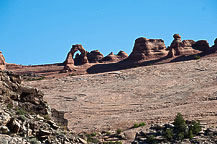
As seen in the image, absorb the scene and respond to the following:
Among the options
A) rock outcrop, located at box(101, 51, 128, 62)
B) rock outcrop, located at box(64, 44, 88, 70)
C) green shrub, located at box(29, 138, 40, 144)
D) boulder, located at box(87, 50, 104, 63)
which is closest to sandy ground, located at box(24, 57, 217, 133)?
green shrub, located at box(29, 138, 40, 144)

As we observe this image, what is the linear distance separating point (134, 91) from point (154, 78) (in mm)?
4890

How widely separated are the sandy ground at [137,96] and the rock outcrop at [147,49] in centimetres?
1768

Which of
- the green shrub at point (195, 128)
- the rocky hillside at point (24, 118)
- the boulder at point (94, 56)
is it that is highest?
the boulder at point (94, 56)

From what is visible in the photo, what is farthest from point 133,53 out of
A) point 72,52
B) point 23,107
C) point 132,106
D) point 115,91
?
point 23,107

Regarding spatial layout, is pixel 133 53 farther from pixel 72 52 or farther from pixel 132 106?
pixel 132 106

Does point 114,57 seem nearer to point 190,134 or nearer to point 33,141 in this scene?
point 190,134

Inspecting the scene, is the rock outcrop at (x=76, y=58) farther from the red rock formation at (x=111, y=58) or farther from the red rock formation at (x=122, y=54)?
the red rock formation at (x=122, y=54)

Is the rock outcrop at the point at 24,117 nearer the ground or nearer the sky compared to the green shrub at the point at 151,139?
nearer the sky

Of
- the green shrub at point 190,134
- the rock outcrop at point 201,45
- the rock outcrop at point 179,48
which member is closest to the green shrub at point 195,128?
the green shrub at point 190,134

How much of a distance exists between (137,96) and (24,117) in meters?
26.4

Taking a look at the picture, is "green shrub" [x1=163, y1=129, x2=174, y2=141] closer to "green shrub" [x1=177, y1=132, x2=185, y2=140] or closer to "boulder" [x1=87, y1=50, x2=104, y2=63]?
"green shrub" [x1=177, y1=132, x2=185, y2=140]

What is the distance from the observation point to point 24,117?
10297mm

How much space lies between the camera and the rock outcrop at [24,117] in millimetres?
9430

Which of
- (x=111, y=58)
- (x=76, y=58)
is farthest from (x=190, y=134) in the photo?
(x=111, y=58)
